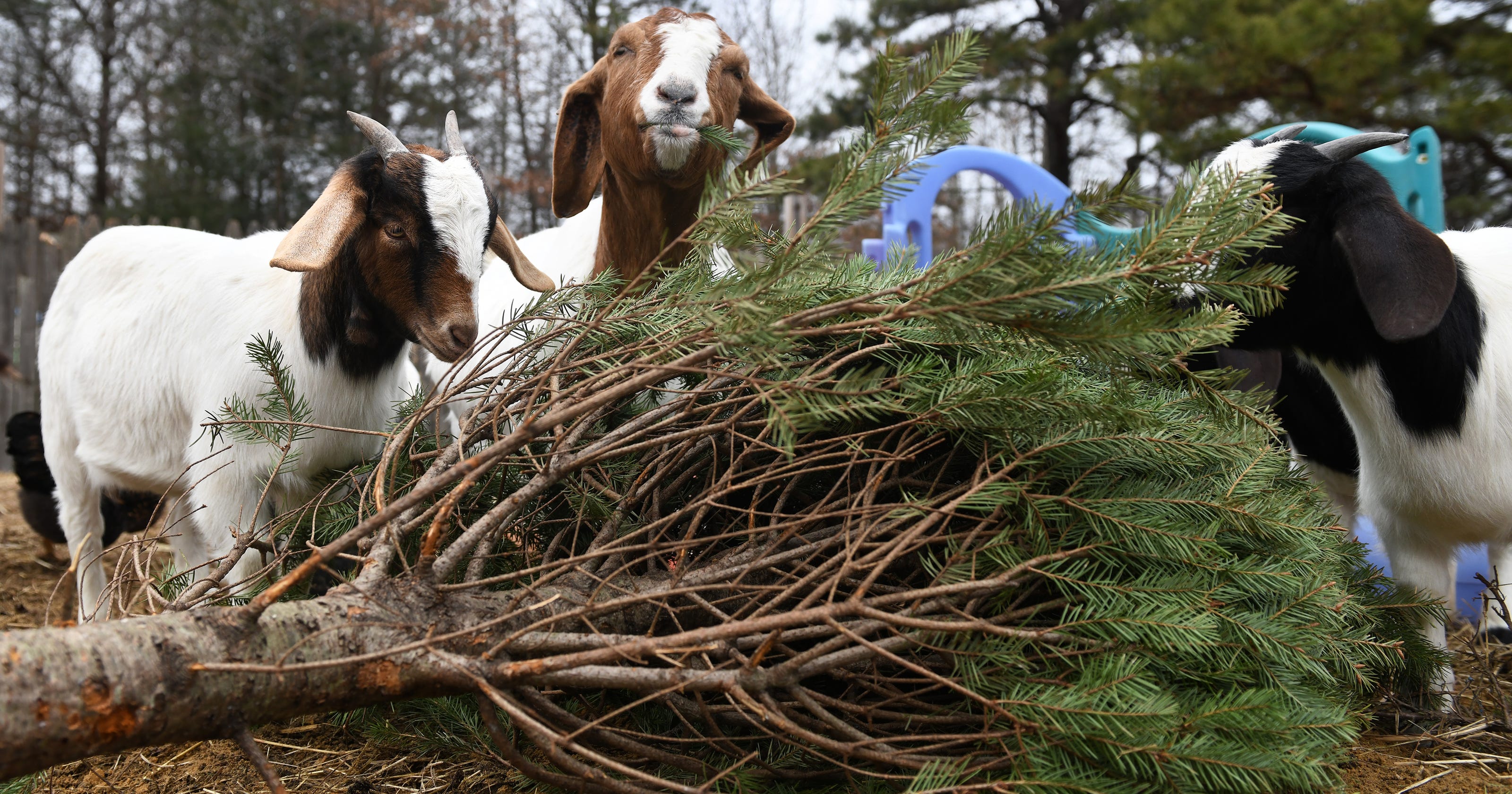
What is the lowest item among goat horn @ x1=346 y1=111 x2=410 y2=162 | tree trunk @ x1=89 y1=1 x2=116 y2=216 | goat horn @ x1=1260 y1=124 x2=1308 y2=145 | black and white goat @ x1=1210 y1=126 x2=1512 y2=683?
black and white goat @ x1=1210 y1=126 x2=1512 y2=683

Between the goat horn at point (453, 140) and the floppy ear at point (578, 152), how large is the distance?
59 centimetres

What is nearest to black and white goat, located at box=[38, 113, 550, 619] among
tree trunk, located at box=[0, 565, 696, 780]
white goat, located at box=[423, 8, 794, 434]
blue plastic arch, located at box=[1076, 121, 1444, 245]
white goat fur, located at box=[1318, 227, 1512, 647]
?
white goat, located at box=[423, 8, 794, 434]

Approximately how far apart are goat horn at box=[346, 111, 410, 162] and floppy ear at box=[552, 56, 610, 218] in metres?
0.83

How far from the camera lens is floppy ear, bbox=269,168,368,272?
2.24 m

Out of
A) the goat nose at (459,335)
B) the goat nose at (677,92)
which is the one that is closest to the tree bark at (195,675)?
the goat nose at (459,335)

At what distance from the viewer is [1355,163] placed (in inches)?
102

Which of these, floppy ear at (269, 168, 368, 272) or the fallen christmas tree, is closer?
the fallen christmas tree

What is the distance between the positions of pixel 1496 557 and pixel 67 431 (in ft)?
16.1

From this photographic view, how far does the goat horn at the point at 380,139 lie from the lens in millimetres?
2605

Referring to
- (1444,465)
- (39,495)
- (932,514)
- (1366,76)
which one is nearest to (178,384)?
(39,495)

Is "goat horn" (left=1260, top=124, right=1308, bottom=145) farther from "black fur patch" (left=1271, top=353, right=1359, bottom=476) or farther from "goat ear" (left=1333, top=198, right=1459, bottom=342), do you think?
"black fur patch" (left=1271, top=353, right=1359, bottom=476)

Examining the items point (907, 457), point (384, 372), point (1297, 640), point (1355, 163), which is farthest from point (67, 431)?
→ point (1355, 163)

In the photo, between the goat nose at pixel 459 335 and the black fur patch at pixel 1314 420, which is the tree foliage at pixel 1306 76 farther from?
the goat nose at pixel 459 335

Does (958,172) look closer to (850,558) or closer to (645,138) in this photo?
(645,138)
